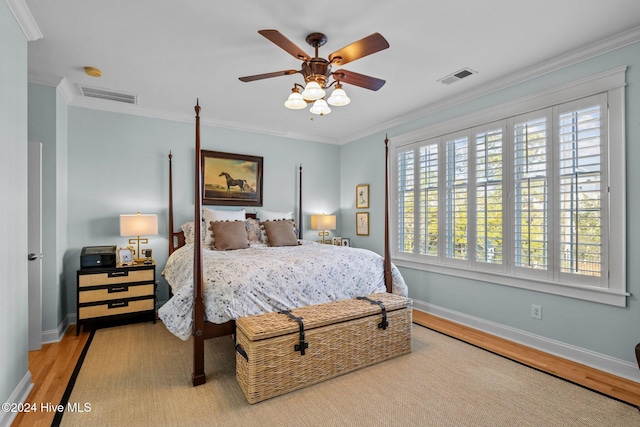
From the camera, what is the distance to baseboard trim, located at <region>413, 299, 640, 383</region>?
2529mm

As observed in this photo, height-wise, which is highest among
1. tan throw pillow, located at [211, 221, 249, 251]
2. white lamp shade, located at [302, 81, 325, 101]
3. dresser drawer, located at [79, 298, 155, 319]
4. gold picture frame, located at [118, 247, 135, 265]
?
white lamp shade, located at [302, 81, 325, 101]

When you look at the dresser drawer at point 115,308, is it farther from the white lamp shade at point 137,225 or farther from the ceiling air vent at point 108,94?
the ceiling air vent at point 108,94

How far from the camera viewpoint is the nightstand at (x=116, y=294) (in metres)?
3.46

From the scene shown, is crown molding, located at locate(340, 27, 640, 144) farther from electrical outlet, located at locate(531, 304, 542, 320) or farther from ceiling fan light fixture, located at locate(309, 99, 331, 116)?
electrical outlet, located at locate(531, 304, 542, 320)

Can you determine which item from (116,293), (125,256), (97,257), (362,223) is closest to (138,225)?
(125,256)

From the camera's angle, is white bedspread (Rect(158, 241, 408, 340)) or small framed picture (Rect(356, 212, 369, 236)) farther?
small framed picture (Rect(356, 212, 369, 236))

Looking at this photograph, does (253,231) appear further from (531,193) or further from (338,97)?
(531,193)

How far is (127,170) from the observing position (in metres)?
4.16

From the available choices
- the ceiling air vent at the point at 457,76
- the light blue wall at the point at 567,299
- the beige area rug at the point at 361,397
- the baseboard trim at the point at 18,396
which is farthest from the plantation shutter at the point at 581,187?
the baseboard trim at the point at 18,396

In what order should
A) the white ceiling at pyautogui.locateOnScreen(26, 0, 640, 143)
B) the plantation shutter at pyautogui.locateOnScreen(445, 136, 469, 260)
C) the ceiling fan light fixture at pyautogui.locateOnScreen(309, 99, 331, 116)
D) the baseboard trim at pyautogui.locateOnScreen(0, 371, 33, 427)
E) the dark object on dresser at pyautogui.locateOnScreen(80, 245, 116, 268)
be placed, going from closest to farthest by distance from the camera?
the baseboard trim at pyautogui.locateOnScreen(0, 371, 33, 427), the white ceiling at pyautogui.locateOnScreen(26, 0, 640, 143), the ceiling fan light fixture at pyautogui.locateOnScreen(309, 99, 331, 116), the dark object on dresser at pyautogui.locateOnScreen(80, 245, 116, 268), the plantation shutter at pyautogui.locateOnScreen(445, 136, 469, 260)

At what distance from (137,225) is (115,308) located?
940mm

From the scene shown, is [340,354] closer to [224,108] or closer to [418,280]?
[418,280]

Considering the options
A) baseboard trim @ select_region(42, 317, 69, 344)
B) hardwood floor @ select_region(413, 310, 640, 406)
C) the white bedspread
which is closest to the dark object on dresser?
baseboard trim @ select_region(42, 317, 69, 344)

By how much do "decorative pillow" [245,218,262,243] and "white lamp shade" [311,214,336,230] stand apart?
108cm
